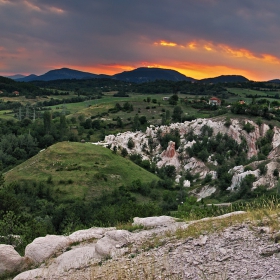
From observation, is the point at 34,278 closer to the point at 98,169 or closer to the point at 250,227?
the point at 250,227

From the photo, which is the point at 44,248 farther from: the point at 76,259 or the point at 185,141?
the point at 185,141

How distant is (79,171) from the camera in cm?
8250

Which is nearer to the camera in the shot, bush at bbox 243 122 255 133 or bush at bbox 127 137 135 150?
bush at bbox 243 122 255 133

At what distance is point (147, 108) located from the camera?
16800 centimetres

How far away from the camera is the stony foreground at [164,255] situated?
10977 mm

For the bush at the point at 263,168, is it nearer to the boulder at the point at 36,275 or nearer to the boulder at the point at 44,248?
the boulder at the point at 44,248

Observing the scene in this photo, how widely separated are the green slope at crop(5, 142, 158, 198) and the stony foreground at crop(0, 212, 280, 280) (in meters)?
57.1

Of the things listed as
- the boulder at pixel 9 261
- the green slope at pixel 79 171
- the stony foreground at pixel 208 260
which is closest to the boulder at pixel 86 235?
the boulder at pixel 9 261

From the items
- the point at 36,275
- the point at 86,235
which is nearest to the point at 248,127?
the point at 86,235

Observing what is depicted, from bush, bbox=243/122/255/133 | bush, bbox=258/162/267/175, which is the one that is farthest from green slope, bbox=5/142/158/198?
bush, bbox=243/122/255/133

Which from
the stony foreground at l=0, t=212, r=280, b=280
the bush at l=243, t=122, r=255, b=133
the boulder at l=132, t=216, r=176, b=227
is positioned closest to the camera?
the stony foreground at l=0, t=212, r=280, b=280

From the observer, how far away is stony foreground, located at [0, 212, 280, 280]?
36.0ft

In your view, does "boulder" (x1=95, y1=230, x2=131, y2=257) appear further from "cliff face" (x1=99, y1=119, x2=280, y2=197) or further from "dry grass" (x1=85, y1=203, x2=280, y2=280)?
"cliff face" (x1=99, y1=119, x2=280, y2=197)

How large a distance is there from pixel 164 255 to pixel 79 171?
7210cm
